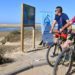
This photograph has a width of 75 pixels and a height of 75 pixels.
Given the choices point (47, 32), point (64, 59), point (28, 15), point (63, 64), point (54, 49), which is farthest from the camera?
point (47, 32)

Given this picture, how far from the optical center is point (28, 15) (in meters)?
15.8

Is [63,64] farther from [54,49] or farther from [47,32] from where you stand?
[47,32]

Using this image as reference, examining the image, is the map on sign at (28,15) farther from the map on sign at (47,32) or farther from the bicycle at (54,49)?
the bicycle at (54,49)

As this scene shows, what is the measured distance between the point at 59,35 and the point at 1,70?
6.94ft

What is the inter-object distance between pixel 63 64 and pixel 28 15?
20.2ft

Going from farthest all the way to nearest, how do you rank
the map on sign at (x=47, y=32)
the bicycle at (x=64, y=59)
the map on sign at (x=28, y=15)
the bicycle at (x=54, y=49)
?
1. the map on sign at (x=47, y=32)
2. the map on sign at (x=28, y=15)
3. the bicycle at (x=54, y=49)
4. the bicycle at (x=64, y=59)

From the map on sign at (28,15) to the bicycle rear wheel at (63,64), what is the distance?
5.55 m

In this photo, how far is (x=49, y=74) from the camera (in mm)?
10211

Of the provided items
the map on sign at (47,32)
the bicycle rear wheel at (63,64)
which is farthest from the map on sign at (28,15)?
Answer: the bicycle rear wheel at (63,64)

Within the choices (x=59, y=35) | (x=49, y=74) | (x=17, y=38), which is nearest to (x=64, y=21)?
(x=59, y=35)

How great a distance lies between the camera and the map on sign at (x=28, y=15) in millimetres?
15281

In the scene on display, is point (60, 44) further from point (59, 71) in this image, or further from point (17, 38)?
point (17, 38)

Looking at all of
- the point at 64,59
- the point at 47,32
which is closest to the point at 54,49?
the point at 64,59

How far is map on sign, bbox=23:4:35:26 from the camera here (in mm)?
15281
